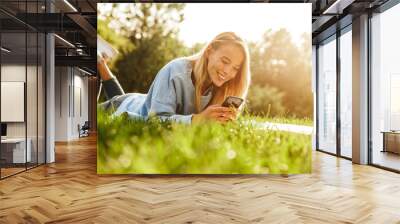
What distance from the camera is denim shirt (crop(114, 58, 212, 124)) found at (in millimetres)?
6031

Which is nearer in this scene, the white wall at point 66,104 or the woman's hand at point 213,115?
the woman's hand at point 213,115

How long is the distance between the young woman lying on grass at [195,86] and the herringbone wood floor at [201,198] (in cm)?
108

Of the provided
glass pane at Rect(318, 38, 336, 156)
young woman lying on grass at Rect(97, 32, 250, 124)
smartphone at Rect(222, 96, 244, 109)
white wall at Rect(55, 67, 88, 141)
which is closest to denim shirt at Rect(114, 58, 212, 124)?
young woman lying on grass at Rect(97, 32, 250, 124)

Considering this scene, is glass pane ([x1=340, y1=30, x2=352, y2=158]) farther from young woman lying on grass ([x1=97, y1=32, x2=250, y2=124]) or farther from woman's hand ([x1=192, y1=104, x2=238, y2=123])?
woman's hand ([x1=192, y1=104, x2=238, y2=123])

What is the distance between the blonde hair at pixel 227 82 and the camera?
6.06 metres

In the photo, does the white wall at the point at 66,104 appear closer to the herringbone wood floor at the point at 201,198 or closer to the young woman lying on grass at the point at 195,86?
the herringbone wood floor at the point at 201,198

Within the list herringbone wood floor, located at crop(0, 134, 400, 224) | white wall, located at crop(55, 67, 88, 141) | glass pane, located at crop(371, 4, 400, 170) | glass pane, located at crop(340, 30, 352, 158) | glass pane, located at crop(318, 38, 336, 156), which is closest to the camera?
herringbone wood floor, located at crop(0, 134, 400, 224)

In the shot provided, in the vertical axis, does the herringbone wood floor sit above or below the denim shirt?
below

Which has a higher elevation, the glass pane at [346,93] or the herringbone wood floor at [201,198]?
the glass pane at [346,93]

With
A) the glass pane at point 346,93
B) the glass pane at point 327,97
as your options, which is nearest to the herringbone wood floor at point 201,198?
the glass pane at point 346,93

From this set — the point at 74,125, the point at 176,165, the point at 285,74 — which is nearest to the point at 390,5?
the point at 285,74

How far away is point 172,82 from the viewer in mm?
6078

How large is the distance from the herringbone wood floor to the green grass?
0.19 metres

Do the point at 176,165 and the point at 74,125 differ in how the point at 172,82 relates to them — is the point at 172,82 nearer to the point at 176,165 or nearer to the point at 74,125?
the point at 176,165
